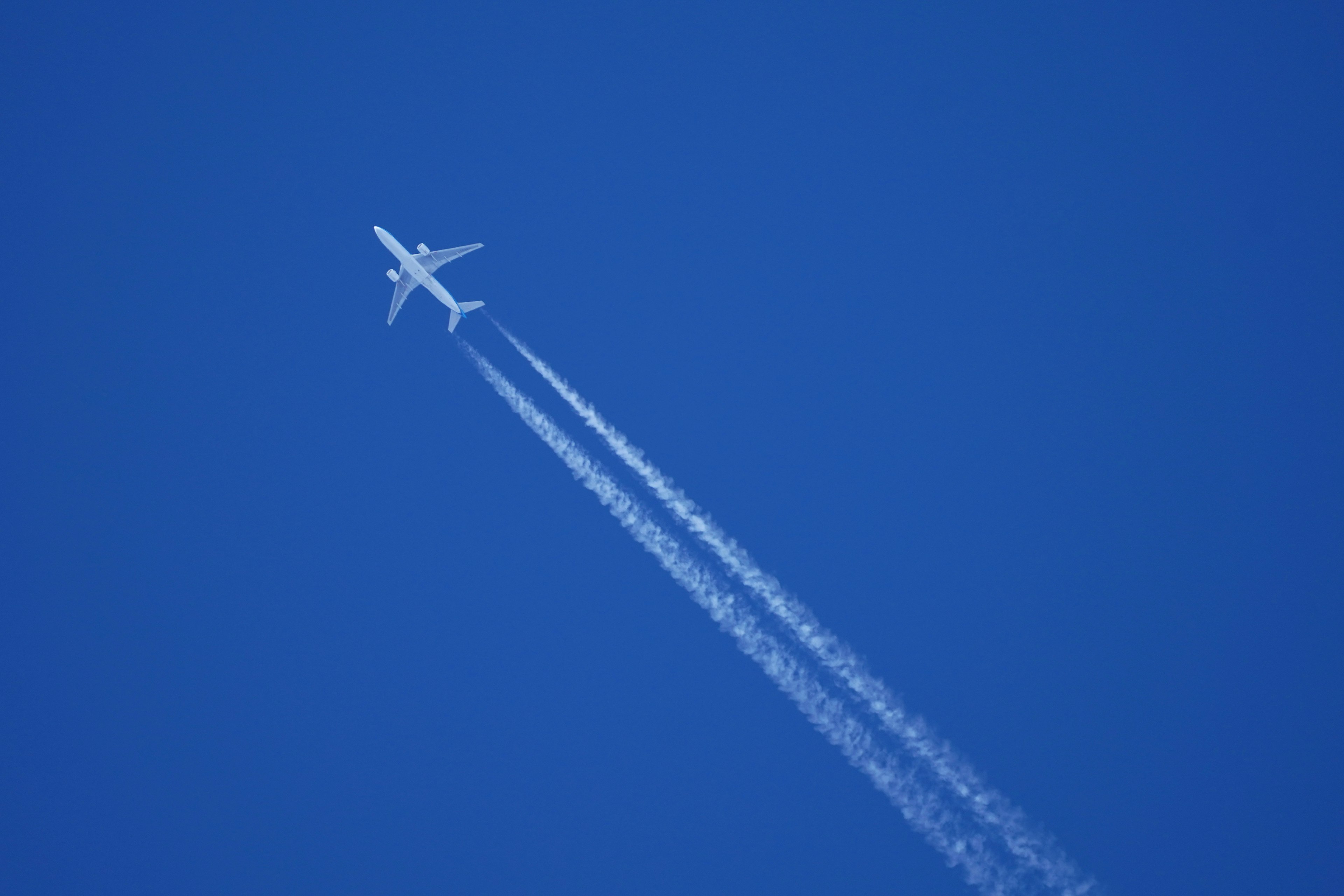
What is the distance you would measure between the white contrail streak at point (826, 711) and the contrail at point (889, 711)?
0.70 meters

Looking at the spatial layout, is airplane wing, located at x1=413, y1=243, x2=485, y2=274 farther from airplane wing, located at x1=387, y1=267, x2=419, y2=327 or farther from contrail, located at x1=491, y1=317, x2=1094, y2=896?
contrail, located at x1=491, y1=317, x2=1094, y2=896

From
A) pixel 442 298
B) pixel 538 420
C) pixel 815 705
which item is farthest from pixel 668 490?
pixel 442 298

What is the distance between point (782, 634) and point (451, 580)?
86.8 ft

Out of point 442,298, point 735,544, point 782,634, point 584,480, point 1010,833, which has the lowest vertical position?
point 1010,833

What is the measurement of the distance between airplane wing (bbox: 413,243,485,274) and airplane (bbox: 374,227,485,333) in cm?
2

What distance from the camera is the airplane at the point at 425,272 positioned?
129ft

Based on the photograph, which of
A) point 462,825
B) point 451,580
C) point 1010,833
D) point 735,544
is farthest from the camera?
point 451,580

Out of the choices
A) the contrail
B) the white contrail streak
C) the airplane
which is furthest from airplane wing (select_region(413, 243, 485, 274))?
the contrail

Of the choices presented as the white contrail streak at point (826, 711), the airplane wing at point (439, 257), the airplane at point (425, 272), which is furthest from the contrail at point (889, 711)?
the airplane wing at point (439, 257)

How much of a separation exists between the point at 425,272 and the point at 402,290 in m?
2.10

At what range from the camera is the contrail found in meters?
31.9

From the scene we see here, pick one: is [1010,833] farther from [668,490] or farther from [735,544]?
[668,490]

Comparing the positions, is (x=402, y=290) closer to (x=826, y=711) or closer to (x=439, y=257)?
(x=439, y=257)

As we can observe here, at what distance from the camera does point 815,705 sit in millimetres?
32750
